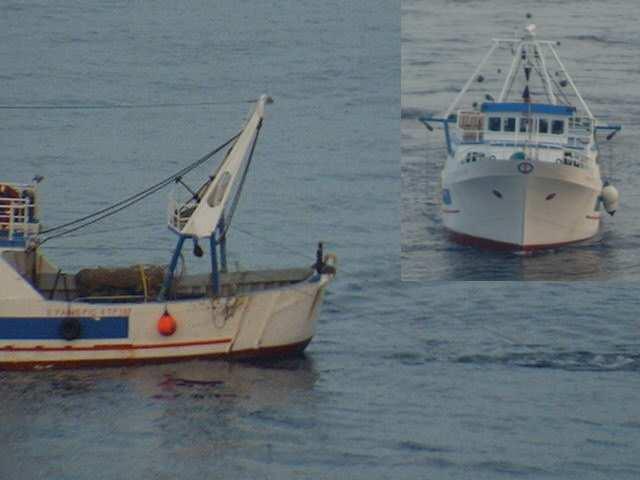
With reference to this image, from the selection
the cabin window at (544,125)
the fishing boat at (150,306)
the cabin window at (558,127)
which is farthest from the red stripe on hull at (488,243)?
the fishing boat at (150,306)

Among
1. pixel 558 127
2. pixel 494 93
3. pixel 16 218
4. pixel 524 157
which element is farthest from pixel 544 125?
pixel 16 218

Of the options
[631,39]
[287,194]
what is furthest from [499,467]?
[287,194]

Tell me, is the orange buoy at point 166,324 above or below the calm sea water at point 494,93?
below

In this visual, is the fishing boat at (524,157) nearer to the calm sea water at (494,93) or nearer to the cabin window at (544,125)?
the cabin window at (544,125)

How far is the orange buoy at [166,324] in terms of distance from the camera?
130 feet

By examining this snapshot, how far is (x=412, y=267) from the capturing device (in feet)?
144

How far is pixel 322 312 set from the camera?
144 feet

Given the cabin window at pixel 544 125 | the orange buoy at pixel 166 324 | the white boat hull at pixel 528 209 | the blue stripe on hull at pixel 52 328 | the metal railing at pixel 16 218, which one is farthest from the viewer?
the cabin window at pixel 544 125

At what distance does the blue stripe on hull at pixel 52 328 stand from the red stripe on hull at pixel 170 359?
0.39 meters

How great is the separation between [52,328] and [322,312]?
5898mm

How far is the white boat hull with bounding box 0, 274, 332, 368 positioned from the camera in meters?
39.6

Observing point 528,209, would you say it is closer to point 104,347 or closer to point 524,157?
point 524,157

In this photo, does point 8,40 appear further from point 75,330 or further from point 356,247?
point 75,330

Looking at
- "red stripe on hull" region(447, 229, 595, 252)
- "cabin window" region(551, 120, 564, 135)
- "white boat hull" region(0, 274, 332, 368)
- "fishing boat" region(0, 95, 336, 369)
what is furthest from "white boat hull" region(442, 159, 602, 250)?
"white boat hull" region(0, 274, 332, 368)
